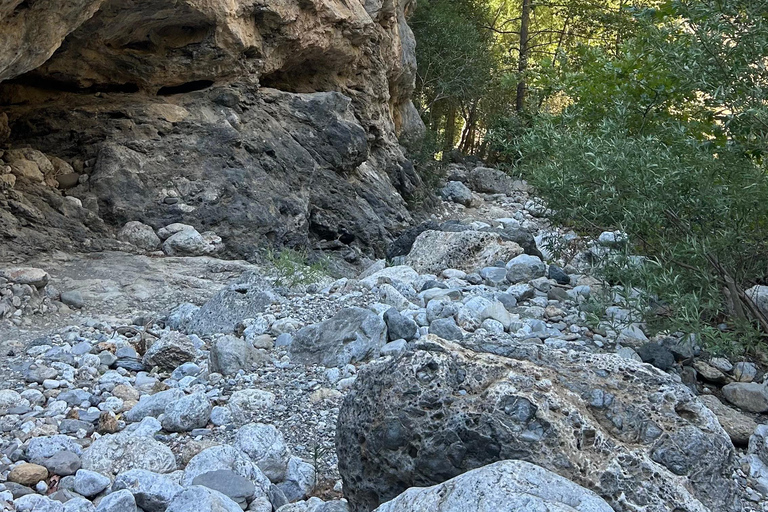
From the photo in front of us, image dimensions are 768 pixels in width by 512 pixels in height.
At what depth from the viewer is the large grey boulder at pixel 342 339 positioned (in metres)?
4.54

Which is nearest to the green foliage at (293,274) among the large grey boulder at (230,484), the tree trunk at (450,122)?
the large grey boulder at (230,484)

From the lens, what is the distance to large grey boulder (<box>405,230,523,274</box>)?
7012 millimetres

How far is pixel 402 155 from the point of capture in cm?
1297

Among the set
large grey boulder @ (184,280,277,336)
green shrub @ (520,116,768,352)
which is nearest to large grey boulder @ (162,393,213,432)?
large grey boulder @ (184,280,277,336)

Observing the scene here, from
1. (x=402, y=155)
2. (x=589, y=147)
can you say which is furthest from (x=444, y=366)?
(x=402, y=155)

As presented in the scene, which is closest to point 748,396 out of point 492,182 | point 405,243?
point 405,243

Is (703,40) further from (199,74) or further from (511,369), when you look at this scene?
(199,74)

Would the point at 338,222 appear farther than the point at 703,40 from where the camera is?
Yes

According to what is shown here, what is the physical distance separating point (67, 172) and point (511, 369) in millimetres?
6678

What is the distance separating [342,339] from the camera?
15.2 feet

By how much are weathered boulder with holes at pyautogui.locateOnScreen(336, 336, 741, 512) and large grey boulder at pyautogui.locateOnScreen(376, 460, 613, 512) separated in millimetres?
279

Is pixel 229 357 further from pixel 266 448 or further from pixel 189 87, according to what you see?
pixel 189 87

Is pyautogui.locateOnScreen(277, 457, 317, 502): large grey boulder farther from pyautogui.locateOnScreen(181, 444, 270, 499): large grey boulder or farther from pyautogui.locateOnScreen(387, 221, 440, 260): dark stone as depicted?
pyautogui.locateOnScreen(387, 221, 440, 260): dark stone

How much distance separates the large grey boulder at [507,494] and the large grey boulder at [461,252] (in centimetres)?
497
